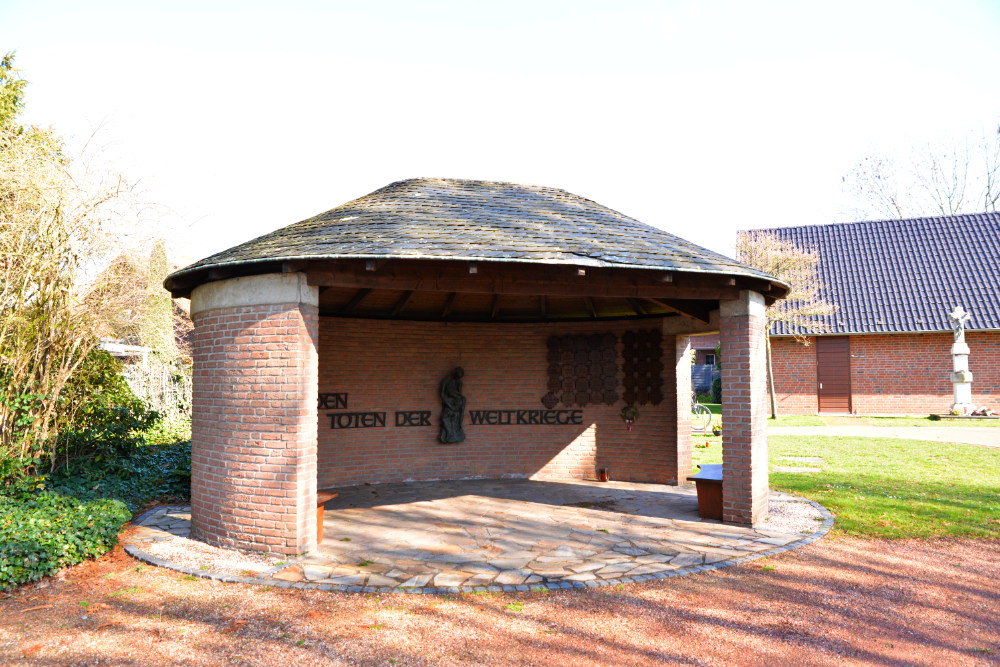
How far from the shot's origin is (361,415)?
9.93m

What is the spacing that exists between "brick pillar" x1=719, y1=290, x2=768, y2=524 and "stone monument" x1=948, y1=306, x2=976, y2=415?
17.2 meters

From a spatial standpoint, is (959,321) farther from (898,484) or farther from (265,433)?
(265,433)

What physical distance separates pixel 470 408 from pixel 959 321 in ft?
58.8

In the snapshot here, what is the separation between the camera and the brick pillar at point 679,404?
960 cm

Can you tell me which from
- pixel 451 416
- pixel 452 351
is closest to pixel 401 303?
pixel 452 351

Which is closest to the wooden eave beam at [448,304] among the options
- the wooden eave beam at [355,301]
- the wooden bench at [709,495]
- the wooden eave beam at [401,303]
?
the wooden eave beam at [401,303]

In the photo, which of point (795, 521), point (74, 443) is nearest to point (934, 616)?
point (795, 521)

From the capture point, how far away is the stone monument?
2023 centimetres

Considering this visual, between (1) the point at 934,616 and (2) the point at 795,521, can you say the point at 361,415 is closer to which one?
(2) the point at 795,521

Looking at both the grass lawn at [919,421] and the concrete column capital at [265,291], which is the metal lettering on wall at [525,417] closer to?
the concrete column capital at [265,291]

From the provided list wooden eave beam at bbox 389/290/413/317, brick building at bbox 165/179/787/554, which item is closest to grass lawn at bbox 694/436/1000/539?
brick building at bbox 165/179/787/554

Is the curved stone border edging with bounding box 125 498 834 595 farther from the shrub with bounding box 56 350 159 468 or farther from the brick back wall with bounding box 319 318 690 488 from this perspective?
the brick back wall with bounding box 319 318 690 488

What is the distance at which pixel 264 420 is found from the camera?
6.10m

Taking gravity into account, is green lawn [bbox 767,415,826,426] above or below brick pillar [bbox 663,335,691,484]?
below
